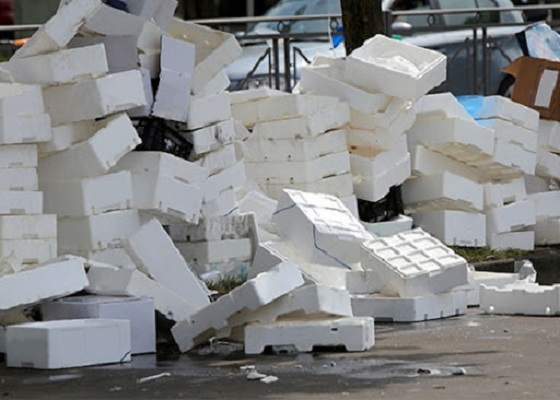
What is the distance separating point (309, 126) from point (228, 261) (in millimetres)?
1574

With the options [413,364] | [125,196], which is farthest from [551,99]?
[413,364]

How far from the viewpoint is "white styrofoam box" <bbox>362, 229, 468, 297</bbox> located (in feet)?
35.3

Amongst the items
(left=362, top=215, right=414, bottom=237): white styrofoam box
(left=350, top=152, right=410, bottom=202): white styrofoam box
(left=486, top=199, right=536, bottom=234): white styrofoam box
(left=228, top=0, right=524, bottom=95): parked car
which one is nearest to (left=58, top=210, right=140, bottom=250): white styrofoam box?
(left=362, top=215, right=414, bottom=237): white styrofoam box

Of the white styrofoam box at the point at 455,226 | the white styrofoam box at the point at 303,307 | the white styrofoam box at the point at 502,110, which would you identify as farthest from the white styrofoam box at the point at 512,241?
the white styrofoam box at the point at 303,307

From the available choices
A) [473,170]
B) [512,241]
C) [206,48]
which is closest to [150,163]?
[206,48]

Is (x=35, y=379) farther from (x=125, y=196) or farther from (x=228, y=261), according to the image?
(x=228, y=261)

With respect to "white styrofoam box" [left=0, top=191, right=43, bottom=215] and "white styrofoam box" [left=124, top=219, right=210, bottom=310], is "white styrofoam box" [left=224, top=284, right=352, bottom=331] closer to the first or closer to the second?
"white styrofoam box" [left=124, top=219, right=210, bottom=310]

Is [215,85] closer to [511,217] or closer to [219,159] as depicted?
[219,159]

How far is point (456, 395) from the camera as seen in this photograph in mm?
7906

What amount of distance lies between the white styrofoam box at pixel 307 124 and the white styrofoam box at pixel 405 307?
210 centimetres

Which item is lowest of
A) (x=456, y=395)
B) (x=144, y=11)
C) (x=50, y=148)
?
(x=456, y=395)

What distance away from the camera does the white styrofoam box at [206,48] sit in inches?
456

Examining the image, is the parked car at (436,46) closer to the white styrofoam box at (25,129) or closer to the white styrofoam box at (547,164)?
the white styrofoam box at (547,164)

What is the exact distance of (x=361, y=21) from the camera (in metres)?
14.1
